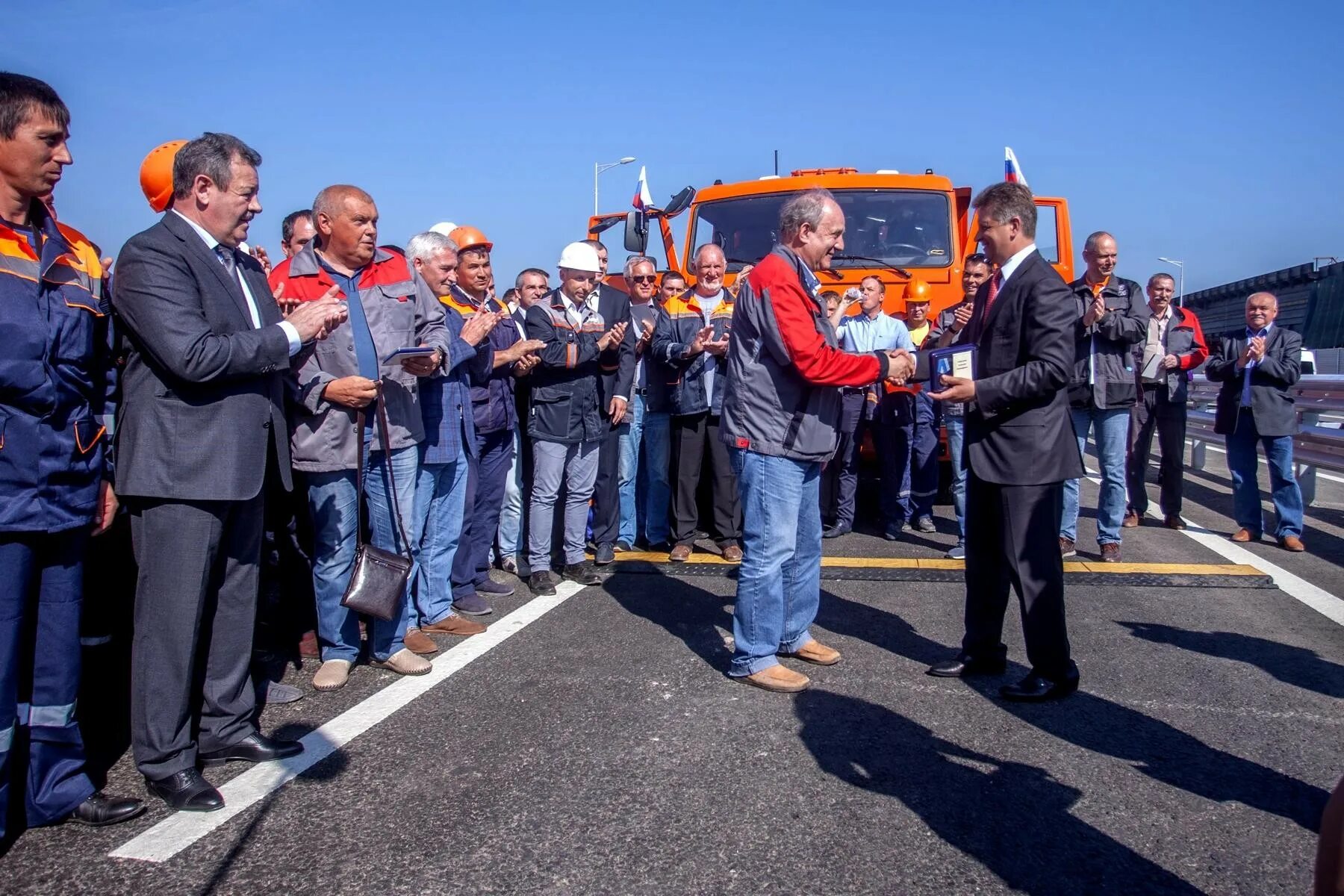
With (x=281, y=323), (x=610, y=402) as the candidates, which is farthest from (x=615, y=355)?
(x=281, y=323)

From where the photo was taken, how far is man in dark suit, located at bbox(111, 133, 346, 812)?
10.4 feet

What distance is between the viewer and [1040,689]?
4160 mm

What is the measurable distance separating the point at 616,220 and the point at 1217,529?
234 inches

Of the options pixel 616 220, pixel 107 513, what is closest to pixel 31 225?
pixel 107 513

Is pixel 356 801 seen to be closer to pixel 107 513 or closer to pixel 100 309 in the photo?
pixel 107 513

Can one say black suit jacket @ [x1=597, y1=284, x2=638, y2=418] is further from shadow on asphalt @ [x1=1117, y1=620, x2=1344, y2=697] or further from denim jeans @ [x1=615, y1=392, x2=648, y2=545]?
shadow on asphalt @ [x1=1117, y1=620, x2=1344, y2=697]

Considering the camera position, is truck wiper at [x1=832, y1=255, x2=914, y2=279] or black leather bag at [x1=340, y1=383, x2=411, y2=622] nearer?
black leather bag at [x1=340, y1=383, x2=411, y2=622]

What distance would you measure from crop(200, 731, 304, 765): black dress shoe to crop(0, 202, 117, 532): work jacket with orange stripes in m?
0.97

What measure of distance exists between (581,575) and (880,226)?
14.7 ft

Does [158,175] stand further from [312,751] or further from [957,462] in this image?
[957,462]

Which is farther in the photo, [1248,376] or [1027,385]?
[1248,376]

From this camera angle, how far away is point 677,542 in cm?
710

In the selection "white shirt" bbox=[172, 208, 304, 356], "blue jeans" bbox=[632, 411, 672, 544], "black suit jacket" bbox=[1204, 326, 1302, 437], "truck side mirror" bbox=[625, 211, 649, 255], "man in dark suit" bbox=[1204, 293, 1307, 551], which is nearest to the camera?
"white shirt" bbox=[172, 208, 304, 356]

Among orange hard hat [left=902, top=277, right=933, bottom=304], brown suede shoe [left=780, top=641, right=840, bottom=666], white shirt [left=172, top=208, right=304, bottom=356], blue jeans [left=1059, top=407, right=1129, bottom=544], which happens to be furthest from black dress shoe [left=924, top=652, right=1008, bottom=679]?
orange hard hat [left=902, top=277, right=933, bottom=304]
